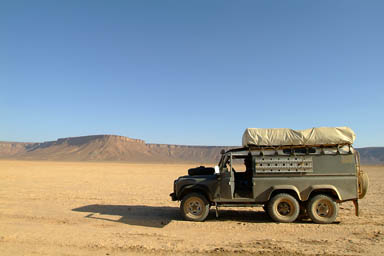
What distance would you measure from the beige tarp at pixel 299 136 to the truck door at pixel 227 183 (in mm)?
1049

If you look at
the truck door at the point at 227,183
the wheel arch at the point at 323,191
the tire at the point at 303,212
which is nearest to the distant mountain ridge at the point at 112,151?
the truck door at the point at 227,183

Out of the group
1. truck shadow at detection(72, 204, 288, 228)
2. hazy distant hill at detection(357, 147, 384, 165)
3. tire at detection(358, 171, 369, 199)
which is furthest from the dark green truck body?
hazy distant hill at detection(357, 147, 384, 165)

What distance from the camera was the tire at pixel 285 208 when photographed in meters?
8.16

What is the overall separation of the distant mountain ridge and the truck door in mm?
139276

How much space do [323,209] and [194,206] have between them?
13.2 ft

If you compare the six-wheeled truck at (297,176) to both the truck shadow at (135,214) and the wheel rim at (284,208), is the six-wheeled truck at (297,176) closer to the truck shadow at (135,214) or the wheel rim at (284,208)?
the wheel rim at (284,208)

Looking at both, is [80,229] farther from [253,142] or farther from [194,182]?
[253,142]

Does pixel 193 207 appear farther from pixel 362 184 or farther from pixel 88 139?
pixel 88 139

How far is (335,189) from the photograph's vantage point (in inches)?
318

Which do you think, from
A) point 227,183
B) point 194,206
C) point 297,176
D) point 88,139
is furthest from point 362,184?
point 88,139

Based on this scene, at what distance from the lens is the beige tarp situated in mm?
8195

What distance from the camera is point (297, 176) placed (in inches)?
325

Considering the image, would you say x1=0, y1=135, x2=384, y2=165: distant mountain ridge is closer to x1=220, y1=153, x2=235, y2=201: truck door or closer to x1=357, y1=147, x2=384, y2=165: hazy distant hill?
x1=357, y1=147, x2=384, y2=165: hazy distant hill

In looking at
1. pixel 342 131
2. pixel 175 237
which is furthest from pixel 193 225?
pixel 342 131
